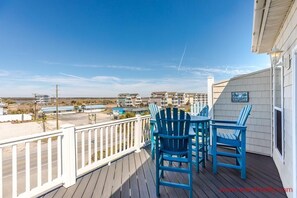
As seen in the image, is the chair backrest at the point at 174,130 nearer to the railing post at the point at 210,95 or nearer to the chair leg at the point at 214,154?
the chair leg at the point at 214,154

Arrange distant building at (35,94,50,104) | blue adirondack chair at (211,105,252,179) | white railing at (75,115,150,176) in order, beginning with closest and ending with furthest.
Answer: blue adirondack chair at (211,105,252,179), white railing at (75,115,150,176), distant building at (35,94,50,104)

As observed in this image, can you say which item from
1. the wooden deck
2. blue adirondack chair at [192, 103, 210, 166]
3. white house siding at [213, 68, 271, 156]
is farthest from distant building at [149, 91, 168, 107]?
the wooden deck

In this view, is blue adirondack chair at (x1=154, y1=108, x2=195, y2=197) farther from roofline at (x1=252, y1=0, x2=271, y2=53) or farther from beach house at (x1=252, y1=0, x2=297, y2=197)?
roofline at (x1=252, y1=0, x2=271, y2=53)

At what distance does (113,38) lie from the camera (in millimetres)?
13102

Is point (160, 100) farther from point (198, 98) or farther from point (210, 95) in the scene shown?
point (210, 95)

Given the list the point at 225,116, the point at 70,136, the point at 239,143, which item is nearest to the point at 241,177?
the point at 239,143

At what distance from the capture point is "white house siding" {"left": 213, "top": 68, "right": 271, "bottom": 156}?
14.1ft

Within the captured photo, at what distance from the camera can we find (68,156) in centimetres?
284

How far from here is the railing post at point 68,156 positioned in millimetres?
2803

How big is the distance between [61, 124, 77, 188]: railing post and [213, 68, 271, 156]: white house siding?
412cm

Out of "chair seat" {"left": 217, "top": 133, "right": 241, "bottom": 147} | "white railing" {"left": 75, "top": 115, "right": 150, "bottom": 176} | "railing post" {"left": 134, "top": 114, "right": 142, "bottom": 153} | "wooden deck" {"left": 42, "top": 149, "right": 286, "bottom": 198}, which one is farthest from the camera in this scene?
"railing post" {"left": 134, "top": 114, "right": 142, "bottom": 153}

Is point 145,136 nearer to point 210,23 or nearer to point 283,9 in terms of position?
point 283,9

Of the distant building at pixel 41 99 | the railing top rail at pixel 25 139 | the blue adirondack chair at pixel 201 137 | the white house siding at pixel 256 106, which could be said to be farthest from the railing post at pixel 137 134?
the distant building at pixel 41 99

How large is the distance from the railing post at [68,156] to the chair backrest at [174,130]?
146 centimetres
